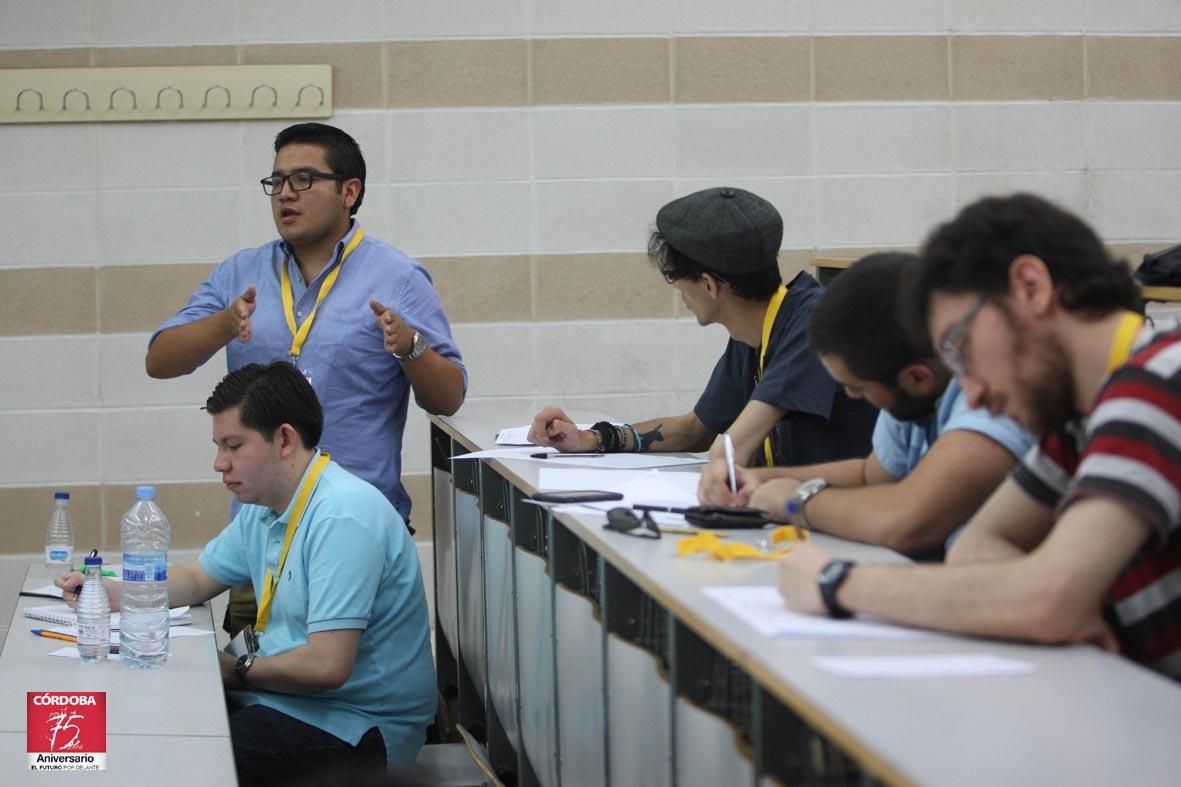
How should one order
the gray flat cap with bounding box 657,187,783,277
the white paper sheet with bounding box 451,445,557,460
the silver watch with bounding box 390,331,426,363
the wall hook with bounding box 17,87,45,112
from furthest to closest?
1. the wall hook with bounding box 17,87,45,112
2. the silver watch with bounding box 390,331,426,363
3. the white paper sheet with bounding box 451,445,557,460
4. the gray flat cap with bounding box 657,187,783,277

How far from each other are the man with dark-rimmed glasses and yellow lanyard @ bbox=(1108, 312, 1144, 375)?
199cm

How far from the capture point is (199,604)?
3.10 meters

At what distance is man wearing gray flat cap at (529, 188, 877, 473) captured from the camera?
8.50ft

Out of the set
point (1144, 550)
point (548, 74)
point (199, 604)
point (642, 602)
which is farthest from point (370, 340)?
point (1144, 550)

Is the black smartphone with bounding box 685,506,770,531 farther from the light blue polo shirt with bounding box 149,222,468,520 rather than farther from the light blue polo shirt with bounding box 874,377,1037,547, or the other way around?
the light blue polo shirt with bounding box 149,222,468,520

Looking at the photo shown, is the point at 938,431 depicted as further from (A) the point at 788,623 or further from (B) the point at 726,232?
(B) the point at 726,232

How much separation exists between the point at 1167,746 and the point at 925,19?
13.7ft

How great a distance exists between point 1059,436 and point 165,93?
12.5 feet

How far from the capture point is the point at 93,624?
2609 millimetres

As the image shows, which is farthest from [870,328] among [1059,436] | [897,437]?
[1059,436]

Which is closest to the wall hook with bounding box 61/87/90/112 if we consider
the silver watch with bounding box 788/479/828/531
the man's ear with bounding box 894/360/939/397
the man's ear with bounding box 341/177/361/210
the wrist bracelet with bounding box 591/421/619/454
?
the man's ear with bounding box 341/177/361/210

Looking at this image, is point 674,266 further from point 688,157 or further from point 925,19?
point 925,19

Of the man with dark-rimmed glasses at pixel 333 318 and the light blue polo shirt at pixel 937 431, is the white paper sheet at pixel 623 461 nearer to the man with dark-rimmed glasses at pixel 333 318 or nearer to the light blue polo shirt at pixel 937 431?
the man with dark-rimmed glasses at pixel 333 318

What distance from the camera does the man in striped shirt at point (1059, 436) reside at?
1371 mm
